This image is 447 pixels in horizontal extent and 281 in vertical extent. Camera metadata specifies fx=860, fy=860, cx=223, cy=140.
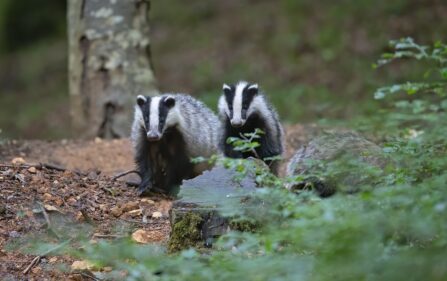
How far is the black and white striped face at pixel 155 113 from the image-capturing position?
7.31m

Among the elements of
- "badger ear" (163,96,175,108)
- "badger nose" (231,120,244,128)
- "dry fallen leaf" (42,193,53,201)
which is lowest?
"dry fallen leaf" (42,193,53,201)

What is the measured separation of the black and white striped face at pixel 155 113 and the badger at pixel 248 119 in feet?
1.64

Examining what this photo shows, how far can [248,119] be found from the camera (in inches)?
305

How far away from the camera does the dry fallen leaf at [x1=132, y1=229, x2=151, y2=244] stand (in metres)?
5.52

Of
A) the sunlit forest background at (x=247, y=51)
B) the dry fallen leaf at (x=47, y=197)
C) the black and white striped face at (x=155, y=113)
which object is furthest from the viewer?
the sunlit forest background at (x=247, y=51)

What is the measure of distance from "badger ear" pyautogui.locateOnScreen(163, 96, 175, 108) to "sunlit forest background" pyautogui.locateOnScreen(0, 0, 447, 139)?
5637 mm

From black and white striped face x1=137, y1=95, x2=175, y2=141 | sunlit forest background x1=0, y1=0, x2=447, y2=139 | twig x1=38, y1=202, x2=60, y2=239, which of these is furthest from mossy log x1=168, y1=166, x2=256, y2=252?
sunlit forest background x1=0, y1=0, x2=447, y2=139

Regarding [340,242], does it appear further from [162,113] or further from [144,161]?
[144,161]

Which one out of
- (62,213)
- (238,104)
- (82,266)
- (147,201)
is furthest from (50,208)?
(238,104)

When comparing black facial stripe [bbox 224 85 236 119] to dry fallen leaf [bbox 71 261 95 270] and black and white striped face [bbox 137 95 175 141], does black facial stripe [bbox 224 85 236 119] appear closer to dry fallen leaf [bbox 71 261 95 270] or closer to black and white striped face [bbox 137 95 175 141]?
black and white striped face [bbox 137 95 175 141]

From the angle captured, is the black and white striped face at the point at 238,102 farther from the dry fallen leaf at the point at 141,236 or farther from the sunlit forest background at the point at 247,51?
the sunlit forest background at the point at 247,51

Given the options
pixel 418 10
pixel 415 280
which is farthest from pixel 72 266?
pixel 418 10

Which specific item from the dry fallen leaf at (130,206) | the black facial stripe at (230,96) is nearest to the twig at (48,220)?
the dry fallen leaf at (130,206)

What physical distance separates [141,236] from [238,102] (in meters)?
2.23
